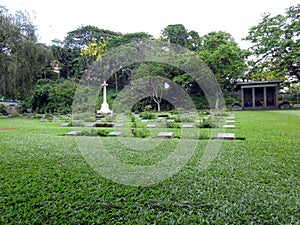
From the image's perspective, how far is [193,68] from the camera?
18453mm

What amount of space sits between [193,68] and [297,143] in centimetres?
1424

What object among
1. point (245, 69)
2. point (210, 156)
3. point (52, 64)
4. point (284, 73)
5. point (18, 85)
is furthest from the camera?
point (52, 64)

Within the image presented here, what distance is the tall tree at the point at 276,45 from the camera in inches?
672

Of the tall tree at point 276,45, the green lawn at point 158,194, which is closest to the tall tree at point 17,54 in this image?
the green lawn at point 158,194

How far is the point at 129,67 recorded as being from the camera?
2334 centimetres

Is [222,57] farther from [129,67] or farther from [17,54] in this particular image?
[17,54]

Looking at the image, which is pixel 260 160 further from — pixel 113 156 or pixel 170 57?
pixel 170 57

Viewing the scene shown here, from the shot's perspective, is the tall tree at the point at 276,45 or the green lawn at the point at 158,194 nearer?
the green lawn at the point at 158,194

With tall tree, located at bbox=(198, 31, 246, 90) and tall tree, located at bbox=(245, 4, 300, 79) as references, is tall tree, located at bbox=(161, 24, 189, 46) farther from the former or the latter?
tall tree, located at bbox=(245, 4, 300, 79)

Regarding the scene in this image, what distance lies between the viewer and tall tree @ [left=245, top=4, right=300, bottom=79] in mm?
17062

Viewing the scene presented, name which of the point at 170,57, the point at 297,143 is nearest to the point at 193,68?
the point at 170,57

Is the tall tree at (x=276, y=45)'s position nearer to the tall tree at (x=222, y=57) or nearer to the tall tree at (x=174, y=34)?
the tall tree at (x=222, y=57)

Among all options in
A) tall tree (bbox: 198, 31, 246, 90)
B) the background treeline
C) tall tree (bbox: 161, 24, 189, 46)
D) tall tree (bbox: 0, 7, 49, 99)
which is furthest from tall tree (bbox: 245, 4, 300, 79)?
tall tree (bbox: 0, 7, 49, 99)

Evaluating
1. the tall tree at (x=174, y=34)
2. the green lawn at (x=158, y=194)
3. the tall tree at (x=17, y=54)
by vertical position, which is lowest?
the green lawn at (x=158, y=194)
